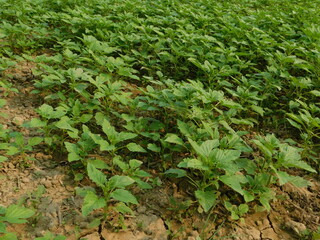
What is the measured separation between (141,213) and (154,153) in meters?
0.69

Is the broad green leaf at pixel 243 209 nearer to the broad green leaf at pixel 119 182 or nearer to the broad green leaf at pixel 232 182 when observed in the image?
the broad green leaf at pixel 232 182

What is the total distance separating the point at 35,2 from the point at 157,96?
4115 mm

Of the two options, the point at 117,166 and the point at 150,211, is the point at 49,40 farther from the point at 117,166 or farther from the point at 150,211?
the point at 150,211

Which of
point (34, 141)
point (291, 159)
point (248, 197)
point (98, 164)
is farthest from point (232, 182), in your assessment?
point (34, 141)

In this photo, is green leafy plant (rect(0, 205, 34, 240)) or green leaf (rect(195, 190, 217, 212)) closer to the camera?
green leafy plant (rect(0, 205, 34, 240))

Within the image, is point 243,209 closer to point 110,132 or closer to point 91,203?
point 91,203

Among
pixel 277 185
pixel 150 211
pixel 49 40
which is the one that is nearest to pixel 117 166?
pixel 150 211

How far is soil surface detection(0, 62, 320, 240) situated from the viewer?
214cm

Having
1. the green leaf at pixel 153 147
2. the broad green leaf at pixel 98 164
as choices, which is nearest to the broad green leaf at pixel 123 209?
the broad green leaf at pixel 98 164

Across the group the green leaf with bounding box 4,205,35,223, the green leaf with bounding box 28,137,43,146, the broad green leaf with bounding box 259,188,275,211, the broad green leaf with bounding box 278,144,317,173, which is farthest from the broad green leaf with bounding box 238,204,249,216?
the green leaf with bounding box 28,137,43,146

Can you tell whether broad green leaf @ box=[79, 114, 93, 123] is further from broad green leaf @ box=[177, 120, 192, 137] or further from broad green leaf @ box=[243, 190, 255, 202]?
broad green leaf @ box=[243, 190, 255, 202]

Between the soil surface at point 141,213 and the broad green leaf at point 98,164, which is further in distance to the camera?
the broad green leaf at point 98,164

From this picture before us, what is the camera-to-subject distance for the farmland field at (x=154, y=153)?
220 cm

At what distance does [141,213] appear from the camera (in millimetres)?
2328
